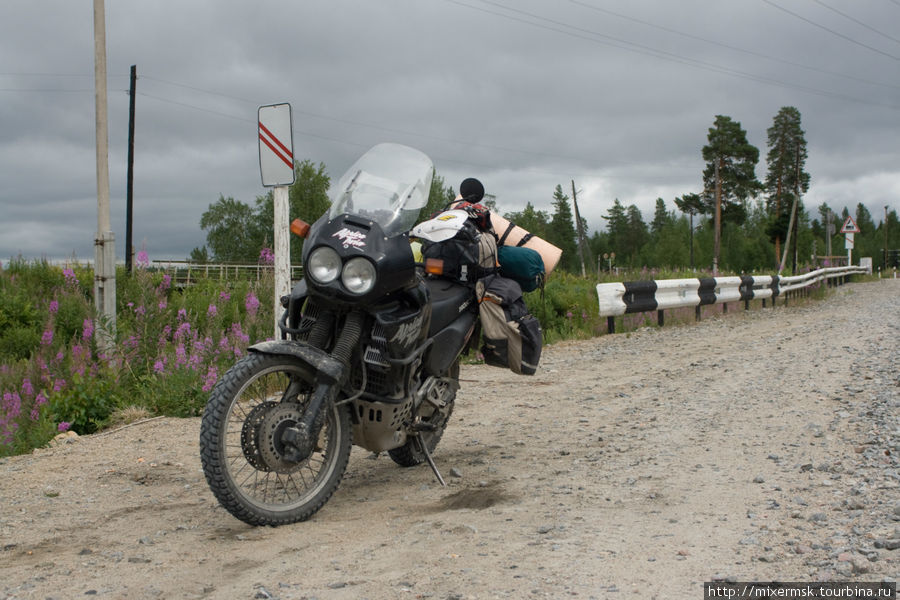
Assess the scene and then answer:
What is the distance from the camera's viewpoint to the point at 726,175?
2827 inches

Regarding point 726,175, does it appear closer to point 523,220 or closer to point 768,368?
point 523,220

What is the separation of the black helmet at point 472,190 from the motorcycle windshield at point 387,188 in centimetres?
44

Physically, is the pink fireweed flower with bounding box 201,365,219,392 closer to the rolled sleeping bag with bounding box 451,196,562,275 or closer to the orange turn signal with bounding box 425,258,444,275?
the orange turn signal with bounding box 425,258,444,275

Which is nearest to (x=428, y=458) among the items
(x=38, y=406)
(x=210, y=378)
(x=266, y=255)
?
(x=210, y=378)

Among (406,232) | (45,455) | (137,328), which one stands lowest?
(45,455)

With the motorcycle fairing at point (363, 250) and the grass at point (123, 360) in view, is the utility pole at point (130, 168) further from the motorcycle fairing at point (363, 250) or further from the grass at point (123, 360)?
the motorcycle fairing at point (363, 250)

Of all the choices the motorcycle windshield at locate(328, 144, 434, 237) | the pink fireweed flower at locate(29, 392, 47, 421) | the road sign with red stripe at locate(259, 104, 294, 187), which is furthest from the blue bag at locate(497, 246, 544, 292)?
the pink fireweed flower at locate(29, 392, 47, 421)

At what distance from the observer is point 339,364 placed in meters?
3.95

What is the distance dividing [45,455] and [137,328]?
8.62 feet

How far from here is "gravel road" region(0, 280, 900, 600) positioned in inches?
124

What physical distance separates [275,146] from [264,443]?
4393mm

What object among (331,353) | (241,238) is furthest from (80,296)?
(241,238)

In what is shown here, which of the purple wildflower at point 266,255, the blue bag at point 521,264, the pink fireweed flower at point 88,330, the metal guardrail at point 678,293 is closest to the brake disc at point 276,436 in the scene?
the blue bag at point 521,264

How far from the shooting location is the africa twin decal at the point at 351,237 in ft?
12.9
